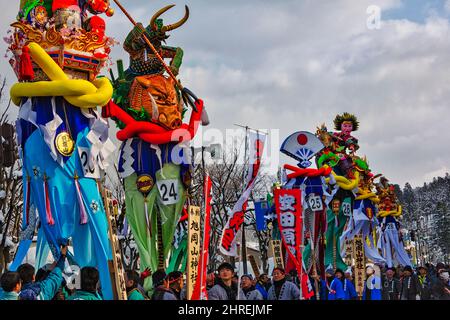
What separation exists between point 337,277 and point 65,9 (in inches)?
274

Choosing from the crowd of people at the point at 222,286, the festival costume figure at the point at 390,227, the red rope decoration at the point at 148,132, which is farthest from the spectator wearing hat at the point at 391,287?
the festival costume figure at the point at 390,227

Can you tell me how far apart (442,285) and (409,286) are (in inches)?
46.0

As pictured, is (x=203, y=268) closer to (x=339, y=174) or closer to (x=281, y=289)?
(x=281, y=289)

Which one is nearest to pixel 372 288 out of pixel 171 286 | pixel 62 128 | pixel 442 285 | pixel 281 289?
pixel 442 285

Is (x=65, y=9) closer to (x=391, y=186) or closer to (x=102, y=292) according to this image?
(x=102, y=292)

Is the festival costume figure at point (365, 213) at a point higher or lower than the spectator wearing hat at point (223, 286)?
higher

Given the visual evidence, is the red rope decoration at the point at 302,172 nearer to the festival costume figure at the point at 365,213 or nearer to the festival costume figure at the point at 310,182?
the festival costume figure at the point at 310,182

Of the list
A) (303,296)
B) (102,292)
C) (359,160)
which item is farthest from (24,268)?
(359,160)

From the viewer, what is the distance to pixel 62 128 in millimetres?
10461

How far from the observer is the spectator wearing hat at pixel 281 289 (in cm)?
854

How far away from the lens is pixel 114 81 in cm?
1380

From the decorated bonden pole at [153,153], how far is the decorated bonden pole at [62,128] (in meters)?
2.23

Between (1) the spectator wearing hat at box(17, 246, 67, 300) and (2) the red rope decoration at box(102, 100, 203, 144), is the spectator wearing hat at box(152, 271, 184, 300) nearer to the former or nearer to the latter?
(1) the spectator wearing hat at box(17, 246, 67, 300)

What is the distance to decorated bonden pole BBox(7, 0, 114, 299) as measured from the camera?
1025 cm
